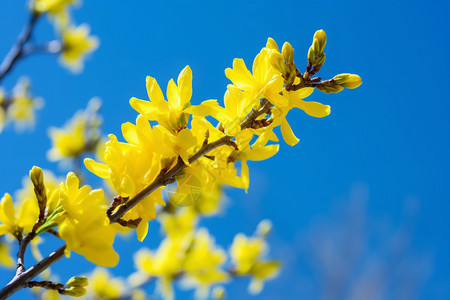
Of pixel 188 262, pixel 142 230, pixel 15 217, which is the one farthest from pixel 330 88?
pixel 188 262

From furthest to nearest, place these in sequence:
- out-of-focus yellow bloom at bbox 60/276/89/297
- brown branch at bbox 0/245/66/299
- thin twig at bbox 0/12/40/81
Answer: thin twig at bbox 0/12/40/81, out-of-focus yellow bloom at bbox 60/276/89/297, brown branch at bbox 0/245/66/299

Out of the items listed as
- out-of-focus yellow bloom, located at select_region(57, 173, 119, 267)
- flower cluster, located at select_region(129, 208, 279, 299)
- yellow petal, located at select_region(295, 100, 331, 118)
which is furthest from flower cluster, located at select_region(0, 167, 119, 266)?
flower cluster, located at select_region(129, 208, 279, 299)

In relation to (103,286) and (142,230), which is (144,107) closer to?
(142,230)

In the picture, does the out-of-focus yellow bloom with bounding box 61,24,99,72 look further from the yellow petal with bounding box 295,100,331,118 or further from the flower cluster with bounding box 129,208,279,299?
the yellow petal with bounding box 295,100,331,118

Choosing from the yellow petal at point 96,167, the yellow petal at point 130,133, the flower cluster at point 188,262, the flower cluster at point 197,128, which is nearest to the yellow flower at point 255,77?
the flower cluster at point 197,128

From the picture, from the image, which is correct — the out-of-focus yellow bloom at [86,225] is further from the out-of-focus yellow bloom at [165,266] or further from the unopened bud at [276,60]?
the out-of-focus yellow bloom at [165,266]

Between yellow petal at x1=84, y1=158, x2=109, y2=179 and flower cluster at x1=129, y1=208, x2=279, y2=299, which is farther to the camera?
flower cluster at x1=129, y1=208, x2=279, y2=299

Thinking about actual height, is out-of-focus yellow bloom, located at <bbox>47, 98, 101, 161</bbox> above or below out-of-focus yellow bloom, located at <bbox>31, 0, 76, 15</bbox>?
below

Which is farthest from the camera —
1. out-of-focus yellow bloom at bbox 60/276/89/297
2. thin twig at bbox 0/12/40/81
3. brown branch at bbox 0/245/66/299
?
thin twig at bbox 0/12/40/81

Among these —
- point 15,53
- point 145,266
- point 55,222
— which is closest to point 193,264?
point 145,266
